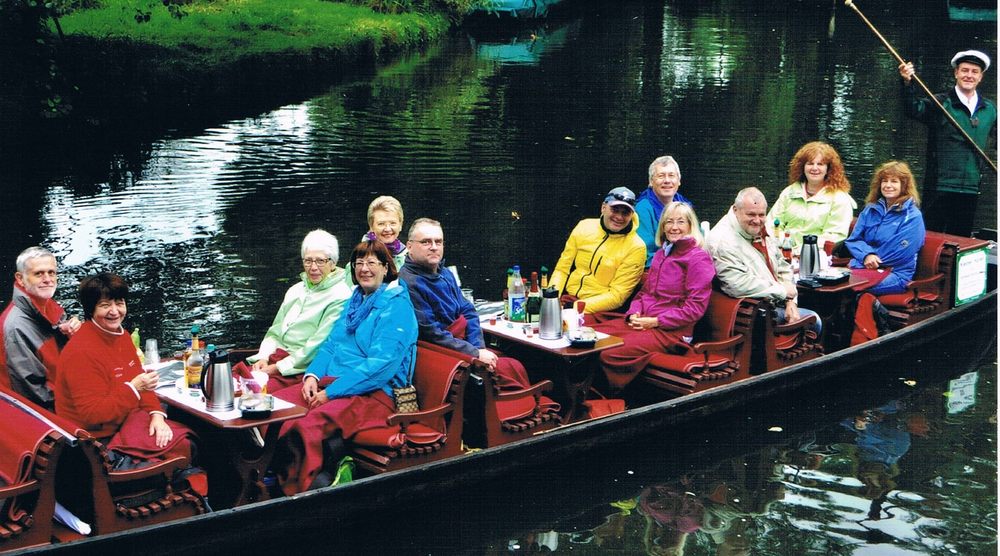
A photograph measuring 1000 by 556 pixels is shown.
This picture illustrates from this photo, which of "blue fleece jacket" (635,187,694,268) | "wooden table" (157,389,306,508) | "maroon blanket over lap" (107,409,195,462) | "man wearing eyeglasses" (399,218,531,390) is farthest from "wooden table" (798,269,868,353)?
"maroon blanket over lap" (107,409,195,462)

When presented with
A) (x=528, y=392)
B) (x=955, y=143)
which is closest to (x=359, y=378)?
(x=528, y=392)

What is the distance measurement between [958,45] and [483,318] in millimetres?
27904

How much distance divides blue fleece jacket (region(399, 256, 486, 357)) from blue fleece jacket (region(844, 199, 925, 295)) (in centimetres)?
414

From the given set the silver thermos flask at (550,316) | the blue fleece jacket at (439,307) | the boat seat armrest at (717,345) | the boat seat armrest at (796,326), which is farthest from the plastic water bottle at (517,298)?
the boat seat armrest at (796,326)

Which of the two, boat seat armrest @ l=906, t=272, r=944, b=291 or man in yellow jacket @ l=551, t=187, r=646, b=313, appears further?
boat seat armrest @ l=906, t=272, r=944, b=291

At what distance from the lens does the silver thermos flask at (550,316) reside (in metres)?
7.93

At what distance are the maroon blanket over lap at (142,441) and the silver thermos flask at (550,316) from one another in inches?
98.1

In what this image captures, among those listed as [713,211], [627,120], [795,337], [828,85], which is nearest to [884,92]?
[828,85]

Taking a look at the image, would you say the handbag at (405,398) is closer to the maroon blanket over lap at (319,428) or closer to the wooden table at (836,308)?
the maroon blanket over lap at (319,428)

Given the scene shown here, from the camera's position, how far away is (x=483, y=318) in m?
8.62

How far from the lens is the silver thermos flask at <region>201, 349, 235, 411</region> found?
21.8 ft

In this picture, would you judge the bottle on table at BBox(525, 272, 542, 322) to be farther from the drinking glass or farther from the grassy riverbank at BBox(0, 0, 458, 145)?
the grassy riverbank at BBox(0, 0, 458, 145)

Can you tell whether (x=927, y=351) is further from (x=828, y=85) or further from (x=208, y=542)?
(x=828, y=85)

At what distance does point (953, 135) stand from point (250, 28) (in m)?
21.9
